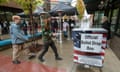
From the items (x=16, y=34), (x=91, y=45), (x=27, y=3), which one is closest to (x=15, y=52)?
(x=16, y=34)

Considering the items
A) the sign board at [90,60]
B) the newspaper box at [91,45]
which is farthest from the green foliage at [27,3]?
the sign board at [90,60]

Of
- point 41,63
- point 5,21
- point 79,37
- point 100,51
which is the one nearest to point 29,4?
point 41,63

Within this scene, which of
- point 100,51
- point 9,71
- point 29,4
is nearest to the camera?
point 100,51

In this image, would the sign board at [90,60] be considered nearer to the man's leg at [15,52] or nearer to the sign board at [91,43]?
the sign board at [91,43]

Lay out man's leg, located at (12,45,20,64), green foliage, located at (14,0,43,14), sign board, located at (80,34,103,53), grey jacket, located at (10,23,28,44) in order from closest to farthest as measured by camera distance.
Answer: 1. sign board, located at (80,34,103,53)
2. grey jacket, located at (10,23,28,44)
3. man's leg, located at (12,45,20,64)
4. green foliage, located at (14,0,43,14)

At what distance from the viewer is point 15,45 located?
5.21 m

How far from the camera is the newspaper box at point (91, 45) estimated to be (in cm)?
412

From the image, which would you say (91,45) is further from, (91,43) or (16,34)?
(16,34)

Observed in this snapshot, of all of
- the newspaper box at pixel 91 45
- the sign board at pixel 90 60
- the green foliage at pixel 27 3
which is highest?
the green foliage at pixel 27 3

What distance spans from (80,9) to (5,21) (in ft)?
38.3

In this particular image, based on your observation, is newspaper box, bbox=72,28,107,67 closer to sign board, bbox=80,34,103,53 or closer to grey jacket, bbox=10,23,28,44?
sign board, bbox=80,34,103,53

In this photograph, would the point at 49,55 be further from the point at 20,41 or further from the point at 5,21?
the point at 5,21

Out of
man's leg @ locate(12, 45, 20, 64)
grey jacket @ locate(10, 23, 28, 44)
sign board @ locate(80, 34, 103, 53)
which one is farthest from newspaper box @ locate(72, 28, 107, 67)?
man's leg @ locate(12, 45, 20, 64)

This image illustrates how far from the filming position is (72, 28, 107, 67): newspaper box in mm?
4121
